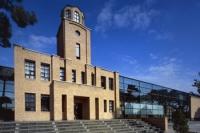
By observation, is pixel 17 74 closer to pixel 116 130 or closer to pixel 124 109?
pixel 116 130

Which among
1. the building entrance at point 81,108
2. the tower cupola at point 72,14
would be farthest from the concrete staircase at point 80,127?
the tower cupola at point 72,14

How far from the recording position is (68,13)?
136 ft

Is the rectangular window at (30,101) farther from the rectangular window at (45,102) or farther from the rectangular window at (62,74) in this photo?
the rectangular window at (62,74)

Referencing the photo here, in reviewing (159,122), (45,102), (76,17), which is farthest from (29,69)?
(159,122)

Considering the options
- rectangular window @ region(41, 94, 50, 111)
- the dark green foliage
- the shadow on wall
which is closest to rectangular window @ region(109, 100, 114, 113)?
rectangular window @ region(41, 94, 50, 111)

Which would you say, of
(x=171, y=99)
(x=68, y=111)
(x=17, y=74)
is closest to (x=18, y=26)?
(x=17, y=74)

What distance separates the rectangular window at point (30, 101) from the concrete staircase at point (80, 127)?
3.00 metres

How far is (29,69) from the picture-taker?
114ft

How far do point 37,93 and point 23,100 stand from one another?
1870 mm

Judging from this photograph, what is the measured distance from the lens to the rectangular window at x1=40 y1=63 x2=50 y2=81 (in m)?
36.0

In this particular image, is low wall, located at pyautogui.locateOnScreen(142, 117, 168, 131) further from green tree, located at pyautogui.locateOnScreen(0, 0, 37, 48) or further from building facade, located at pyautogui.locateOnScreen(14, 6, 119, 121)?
green tree, located at pyautogui.locateOnScreen(0, 0, 37, 48)

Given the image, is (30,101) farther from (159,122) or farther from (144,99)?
(144,99)

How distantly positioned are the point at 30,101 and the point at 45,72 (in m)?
3.55

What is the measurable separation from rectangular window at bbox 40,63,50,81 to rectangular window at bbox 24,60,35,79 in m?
1.11
